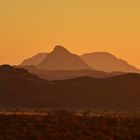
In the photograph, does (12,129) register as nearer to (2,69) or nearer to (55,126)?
(55,126)

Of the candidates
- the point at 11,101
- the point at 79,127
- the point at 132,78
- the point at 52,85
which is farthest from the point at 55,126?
the point at 132,78

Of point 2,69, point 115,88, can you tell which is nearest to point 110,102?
point 115,88

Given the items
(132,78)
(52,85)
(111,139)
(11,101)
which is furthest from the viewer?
(132,78)

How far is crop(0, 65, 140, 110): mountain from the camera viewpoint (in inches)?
5463

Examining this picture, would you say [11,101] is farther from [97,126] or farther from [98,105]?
[97,126]

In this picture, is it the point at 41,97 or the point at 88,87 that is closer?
the point at 41,97

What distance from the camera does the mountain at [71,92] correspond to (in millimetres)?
138750

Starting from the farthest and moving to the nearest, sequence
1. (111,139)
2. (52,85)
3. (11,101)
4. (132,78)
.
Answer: (132,78) → (52,85) → (11,101) → (111,139)

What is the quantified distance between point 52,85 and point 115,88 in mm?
13960

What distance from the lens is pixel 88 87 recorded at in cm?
16088

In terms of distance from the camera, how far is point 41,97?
477 feet

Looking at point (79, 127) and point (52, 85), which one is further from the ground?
point (52, 85)

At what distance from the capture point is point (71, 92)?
15325 cm

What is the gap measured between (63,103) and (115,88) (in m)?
22.5
